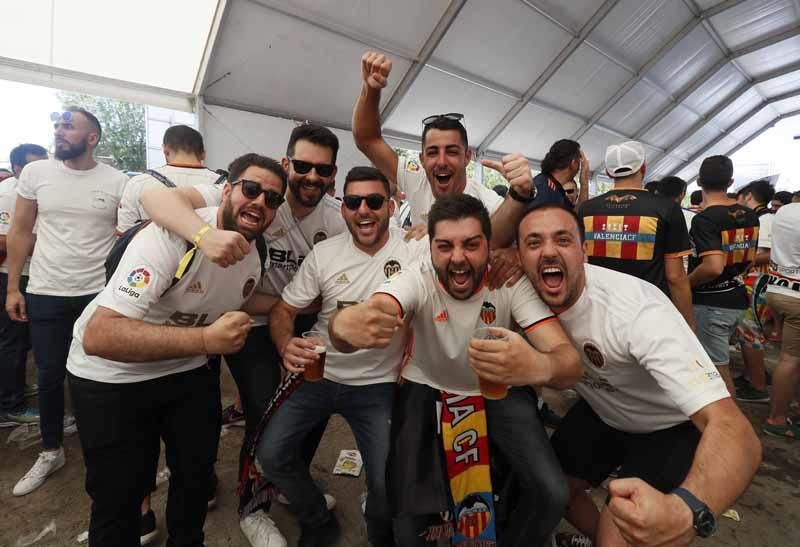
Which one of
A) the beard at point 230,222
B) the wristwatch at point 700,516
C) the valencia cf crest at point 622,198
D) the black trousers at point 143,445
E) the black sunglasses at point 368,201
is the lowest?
the black trousers at point 143,445

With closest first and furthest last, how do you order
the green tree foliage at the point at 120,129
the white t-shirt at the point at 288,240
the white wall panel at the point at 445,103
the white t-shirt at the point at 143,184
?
the white t-shirt at the point at 288,240, the white t-shirt at the point at 143,184, the white wall panel at the point at 445,103, the green tree foliage at the point at 120,129

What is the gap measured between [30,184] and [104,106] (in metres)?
15.0

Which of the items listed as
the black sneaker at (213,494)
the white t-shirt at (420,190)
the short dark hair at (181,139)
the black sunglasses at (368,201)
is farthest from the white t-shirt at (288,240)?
the short dark hair at (181,139)

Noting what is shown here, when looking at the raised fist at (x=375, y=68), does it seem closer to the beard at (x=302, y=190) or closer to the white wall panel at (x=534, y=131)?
the beard at (x=302, y=190)

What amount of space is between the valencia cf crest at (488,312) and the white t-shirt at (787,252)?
3632 mm

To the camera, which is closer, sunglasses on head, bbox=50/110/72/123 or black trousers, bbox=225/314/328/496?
black trousers, bbox=225/314/328/496

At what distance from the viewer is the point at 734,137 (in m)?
17.5

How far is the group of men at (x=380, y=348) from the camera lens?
5.17ft

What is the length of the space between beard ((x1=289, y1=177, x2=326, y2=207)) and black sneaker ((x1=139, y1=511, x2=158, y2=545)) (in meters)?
2.28

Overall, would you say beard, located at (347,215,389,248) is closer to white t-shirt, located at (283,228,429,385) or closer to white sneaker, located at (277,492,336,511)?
white t-shirt, located at (283,228,429,385)

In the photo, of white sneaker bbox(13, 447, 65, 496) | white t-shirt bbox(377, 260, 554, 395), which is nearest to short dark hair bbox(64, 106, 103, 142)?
white sneaker bbox(13, 447, 65, 496)

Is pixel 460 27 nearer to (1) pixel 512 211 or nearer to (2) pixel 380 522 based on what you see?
(1) pixel 512 211

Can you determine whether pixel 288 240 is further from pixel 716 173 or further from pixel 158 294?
pixel 716 173

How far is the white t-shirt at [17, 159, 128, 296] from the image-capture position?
2.85m
